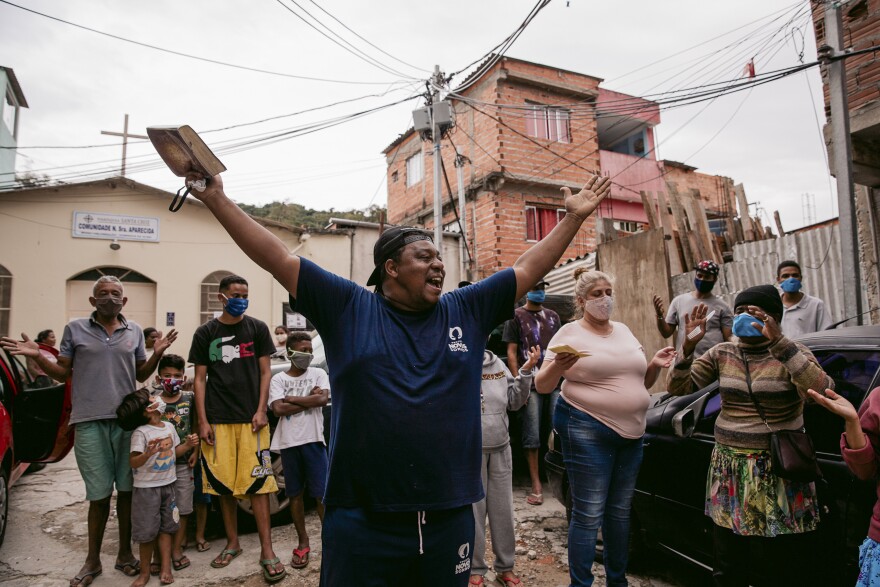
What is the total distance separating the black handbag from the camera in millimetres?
2475

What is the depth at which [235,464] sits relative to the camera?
4195 millimetres

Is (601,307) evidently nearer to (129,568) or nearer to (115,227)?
(129,568)

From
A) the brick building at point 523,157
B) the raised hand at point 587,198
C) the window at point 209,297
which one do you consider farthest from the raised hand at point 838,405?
the window at point 209,297

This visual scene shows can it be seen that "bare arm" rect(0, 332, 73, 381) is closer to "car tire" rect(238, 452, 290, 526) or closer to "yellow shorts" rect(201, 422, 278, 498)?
"yellow shorts" rect(201, 422, 278, 498)

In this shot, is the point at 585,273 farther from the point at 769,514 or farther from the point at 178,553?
the point at 178,553

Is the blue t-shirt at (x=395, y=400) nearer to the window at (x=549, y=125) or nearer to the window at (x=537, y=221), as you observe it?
the window at (x=537, y=221)

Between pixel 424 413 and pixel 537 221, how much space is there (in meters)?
14.6

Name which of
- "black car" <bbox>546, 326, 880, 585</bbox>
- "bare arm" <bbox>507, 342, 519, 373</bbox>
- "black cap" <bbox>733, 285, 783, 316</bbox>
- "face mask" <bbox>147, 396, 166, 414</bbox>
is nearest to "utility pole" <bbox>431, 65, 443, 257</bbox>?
"bare arm" <bbox>507, 342, 519, 373</bbox>

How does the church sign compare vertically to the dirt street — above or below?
above

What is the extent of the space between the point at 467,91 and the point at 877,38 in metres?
11.9

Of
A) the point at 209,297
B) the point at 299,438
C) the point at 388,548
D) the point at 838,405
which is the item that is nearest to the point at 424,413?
the point at 388,548

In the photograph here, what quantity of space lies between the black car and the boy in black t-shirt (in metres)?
2.33

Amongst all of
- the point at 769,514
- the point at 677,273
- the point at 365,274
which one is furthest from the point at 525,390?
the point at 365,274

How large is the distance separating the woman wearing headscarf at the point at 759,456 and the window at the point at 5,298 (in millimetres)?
16063
